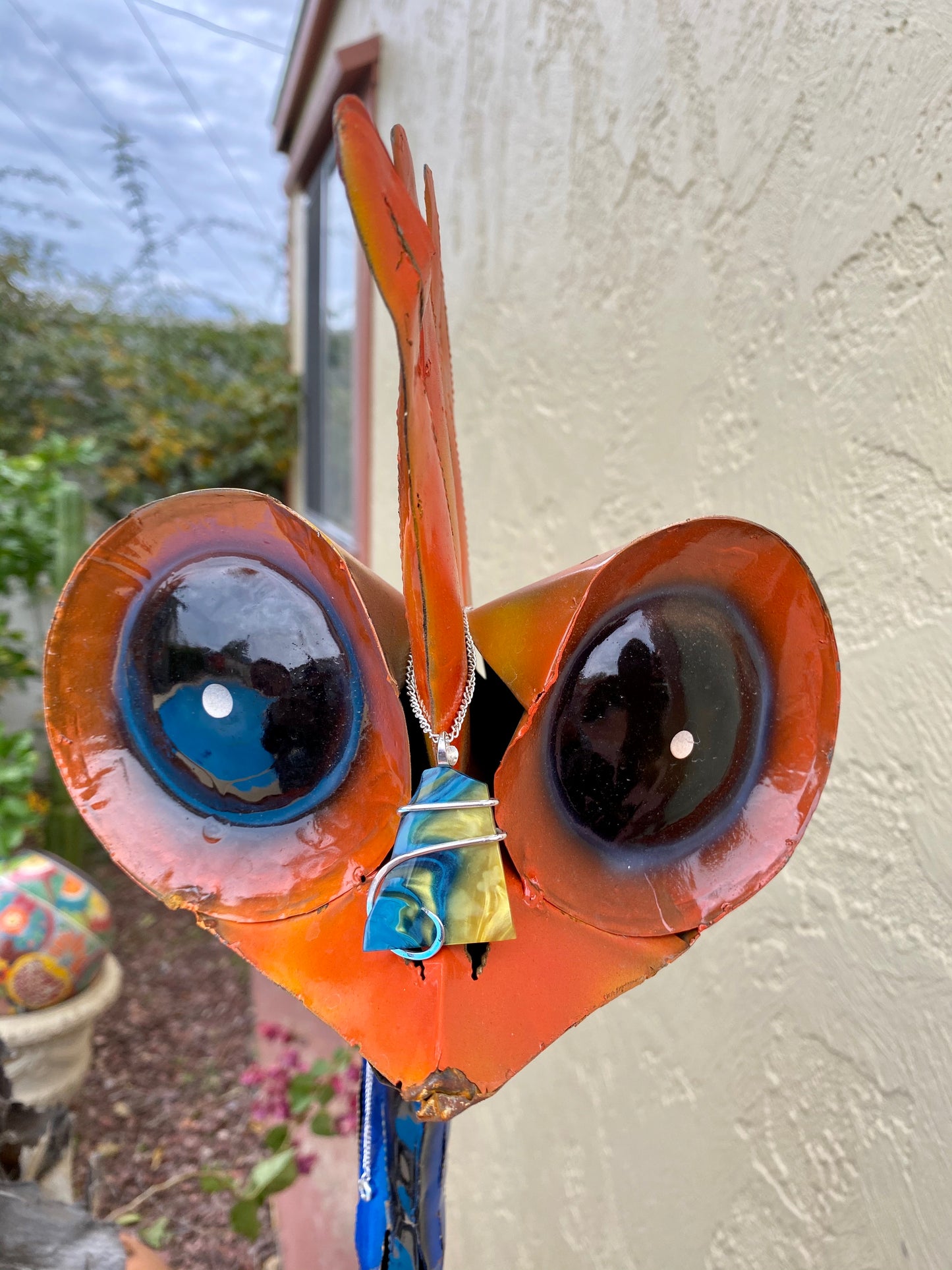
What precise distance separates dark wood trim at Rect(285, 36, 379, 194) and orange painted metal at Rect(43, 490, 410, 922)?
47.6 inches

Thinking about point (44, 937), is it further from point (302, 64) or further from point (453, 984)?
point (302, 64)

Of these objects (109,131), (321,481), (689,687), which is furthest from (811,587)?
(109,131)

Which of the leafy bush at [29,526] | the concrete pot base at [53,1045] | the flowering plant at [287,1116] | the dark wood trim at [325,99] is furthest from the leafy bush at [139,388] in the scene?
the flowering plant at [287,1116]

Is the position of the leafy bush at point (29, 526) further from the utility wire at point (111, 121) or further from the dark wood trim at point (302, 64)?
the utility wire at point (111, 121)

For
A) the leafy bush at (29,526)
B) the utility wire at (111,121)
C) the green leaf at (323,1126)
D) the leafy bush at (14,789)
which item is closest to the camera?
the green leaf at (323,1126)

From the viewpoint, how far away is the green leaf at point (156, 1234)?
187cm

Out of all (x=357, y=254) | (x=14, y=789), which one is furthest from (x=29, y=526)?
(x=357, y=254)

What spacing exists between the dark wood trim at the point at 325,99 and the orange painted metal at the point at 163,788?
1.21 metres

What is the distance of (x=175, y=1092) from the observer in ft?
8.20

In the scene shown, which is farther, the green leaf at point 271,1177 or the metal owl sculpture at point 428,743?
the green leaf at point 271,1177

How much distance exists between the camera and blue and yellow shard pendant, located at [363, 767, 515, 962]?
16.2 inches

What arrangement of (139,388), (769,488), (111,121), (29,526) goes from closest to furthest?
1. (769,488)
2. (29,526)
3. (111,121)
4. (139,388)

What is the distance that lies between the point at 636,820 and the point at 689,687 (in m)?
0.08

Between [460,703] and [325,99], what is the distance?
3.28 m
